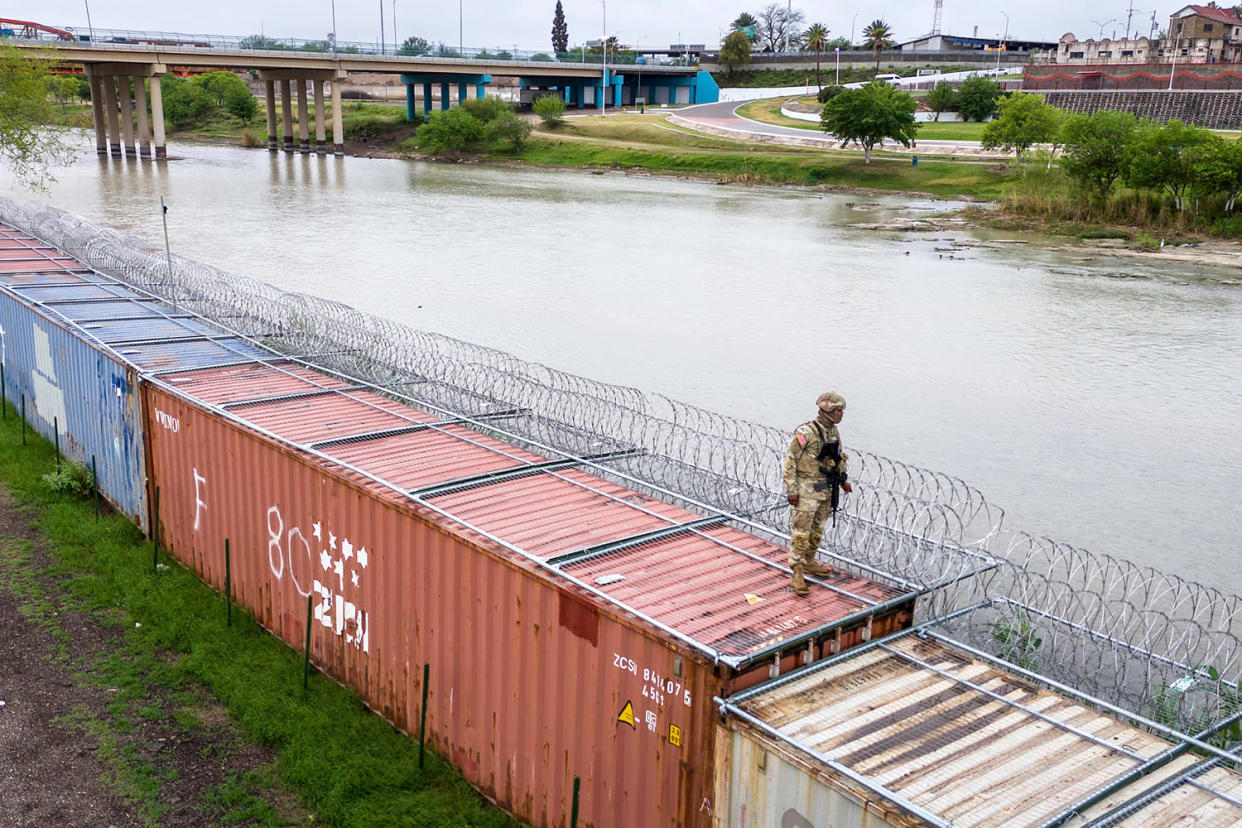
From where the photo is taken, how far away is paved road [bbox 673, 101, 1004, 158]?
289ft

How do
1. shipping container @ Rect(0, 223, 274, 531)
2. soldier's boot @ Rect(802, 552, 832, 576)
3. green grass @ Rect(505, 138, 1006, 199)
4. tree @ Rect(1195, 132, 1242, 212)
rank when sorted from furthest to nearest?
1. green grass @ Rect(505, 138, 1006, 199)
2. tree @ Rect(1195, 132, 1242, 212)
3. shipping container @ Rect(0, 223, 274, 531)
4. soldier's boot @ Rect(802, 552, 832, 576)

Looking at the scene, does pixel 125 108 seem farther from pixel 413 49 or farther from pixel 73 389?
pixel 73 389

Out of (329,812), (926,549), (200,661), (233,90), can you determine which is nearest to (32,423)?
(200,661)

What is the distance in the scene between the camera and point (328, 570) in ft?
40.1

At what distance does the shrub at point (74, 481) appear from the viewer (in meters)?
18.1

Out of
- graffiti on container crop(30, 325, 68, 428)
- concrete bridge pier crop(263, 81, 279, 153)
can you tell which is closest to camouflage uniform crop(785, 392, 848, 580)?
graffiti on container crop(30, 325, 68, 428)

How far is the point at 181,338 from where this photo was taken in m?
19.0

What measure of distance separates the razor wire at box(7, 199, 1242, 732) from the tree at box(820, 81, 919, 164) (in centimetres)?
6227

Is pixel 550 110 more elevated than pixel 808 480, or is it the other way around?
pixel 550 110

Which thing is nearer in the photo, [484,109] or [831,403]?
[831,403]

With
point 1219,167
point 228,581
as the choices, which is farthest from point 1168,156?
point 228,581

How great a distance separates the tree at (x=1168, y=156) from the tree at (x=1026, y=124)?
41.7 feet

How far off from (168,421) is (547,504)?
6785 mm

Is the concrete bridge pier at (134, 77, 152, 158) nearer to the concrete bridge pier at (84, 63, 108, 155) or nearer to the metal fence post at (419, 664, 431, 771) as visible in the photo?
the concrete bridge pier at (84, 63, 108, 155)
